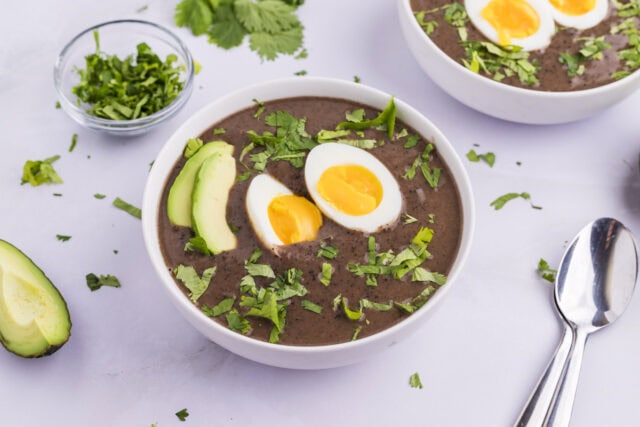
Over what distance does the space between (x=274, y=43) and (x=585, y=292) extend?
1765 millimetres

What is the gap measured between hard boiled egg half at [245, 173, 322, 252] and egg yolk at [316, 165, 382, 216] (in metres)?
Result: 0.08

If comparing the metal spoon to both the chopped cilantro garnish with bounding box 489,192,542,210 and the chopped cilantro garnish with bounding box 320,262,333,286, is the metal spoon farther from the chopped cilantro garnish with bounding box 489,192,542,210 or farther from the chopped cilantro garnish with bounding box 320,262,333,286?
the chopped cilantro garnish with bounding box 320,262,333,286

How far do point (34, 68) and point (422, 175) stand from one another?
72.7 inches

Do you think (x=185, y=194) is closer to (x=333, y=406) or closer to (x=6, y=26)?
(x=333, y=406)

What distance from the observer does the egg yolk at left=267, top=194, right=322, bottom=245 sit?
263cm

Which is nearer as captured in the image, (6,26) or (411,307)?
(411,307)

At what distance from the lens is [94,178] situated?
317 centimetres

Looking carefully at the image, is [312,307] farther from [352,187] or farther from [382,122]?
[382,122]

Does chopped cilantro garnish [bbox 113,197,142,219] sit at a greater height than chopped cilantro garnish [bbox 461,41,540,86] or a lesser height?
lesser

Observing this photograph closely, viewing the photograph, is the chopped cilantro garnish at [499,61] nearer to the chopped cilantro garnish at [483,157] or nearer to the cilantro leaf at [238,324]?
the chopped cilantro garnish at [483,157]

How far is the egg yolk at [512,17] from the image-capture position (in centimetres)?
334

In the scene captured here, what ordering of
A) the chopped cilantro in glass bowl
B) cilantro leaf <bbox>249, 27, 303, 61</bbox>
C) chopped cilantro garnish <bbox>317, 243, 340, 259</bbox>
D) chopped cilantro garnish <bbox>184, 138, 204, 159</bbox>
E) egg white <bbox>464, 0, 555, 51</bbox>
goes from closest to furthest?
chopped cilantro garnish <bbox>317, 243, 340, 259</bbox> → chopped cilantro garnish <bbox>184, 138, 204, 159</bbox> → the chopped cilantro in glass bowl → egg white <bbox>464, 0, 555, 51</bbox> → cilantro leaf <bbox>249, 27, 303, 61</bbox>

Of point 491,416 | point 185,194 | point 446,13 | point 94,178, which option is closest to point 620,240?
point 491,416

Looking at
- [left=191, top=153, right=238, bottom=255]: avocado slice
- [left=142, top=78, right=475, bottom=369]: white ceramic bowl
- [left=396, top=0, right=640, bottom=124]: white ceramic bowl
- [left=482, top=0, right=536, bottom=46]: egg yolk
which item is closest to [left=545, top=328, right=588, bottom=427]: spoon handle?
[left=142, top=78, right=475, bottom=369]: white ceramic bowl
